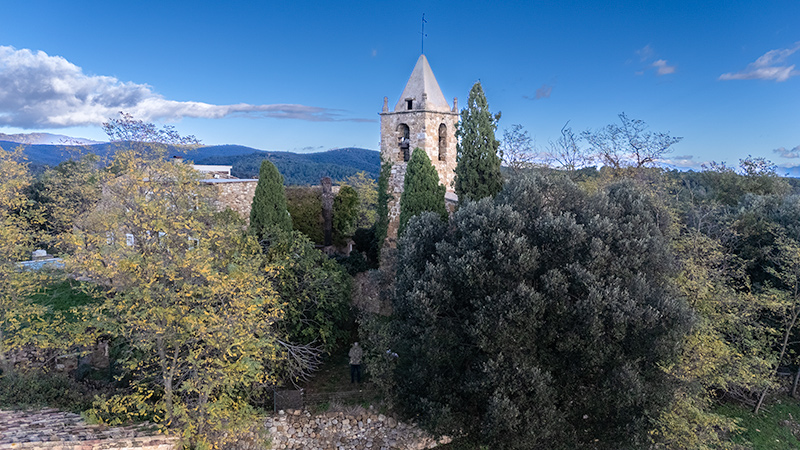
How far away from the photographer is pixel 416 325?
44.4 feet

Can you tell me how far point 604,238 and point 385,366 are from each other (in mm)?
7843

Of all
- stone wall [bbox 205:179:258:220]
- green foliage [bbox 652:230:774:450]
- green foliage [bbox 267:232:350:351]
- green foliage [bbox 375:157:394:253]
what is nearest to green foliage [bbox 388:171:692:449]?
green foliage [bbox 652:230:774:450]

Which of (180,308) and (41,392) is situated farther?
(41,392)

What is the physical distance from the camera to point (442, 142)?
72.8 feet

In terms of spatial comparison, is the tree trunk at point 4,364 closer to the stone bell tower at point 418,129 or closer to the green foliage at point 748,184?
the stone bell tower at point 418,129

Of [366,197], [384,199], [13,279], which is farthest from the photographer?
[366,197]

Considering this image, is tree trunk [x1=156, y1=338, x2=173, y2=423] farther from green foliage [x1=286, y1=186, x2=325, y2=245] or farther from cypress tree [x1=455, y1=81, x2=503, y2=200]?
green foliage [x1=286, y1=186, x2=325, y2=245]

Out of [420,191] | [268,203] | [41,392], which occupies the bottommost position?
[41,392]

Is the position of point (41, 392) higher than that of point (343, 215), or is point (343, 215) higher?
point (343, 215)

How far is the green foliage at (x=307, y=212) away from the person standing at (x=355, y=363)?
11.6m

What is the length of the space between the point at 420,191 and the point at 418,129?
158 inches

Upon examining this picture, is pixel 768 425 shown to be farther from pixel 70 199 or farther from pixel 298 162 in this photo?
pixel 298 162

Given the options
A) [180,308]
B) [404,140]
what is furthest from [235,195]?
[180,308]

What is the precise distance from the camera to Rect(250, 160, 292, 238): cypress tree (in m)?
20.3
